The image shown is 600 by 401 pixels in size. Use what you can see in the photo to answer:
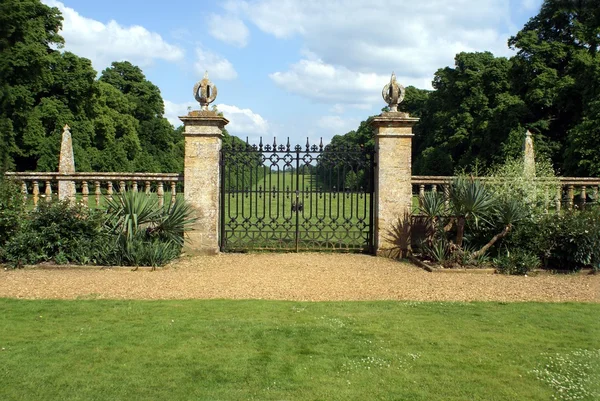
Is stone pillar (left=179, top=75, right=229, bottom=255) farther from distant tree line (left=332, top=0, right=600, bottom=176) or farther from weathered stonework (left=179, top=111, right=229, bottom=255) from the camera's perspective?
distant tree line (left=332, top=0, right=600, bottom=176)

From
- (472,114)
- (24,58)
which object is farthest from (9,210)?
(472,114)

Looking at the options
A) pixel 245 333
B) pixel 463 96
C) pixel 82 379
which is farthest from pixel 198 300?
pixel 463 96

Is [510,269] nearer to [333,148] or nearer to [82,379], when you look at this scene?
[333,148]

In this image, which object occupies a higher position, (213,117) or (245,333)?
(213,117)

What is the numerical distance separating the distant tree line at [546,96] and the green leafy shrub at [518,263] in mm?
11891

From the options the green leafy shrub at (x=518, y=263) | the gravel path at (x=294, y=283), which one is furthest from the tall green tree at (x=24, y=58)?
the green leafy shrub at (x=518, y=263)

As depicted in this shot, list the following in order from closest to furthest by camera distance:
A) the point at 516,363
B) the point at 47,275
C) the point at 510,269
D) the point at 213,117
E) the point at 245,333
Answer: the point at 516,363 < the point at 245,333 < the point at 47,275 < the point at 510,269 < the point at 213,117

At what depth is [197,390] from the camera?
Answer: 371cm

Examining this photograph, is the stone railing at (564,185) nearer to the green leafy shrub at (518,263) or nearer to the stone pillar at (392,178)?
the stone pillar at (392,178)

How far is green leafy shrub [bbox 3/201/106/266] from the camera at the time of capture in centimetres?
852

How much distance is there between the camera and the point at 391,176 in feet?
32.6

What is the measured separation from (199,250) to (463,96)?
30.0 meters

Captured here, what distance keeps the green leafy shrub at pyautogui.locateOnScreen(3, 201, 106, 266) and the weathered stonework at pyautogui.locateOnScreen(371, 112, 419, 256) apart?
5.06m

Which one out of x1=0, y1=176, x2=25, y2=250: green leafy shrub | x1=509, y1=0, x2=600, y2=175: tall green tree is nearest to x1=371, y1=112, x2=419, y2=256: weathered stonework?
x1=0, y1=176, x2=25, y2=250: green leafy shrub
